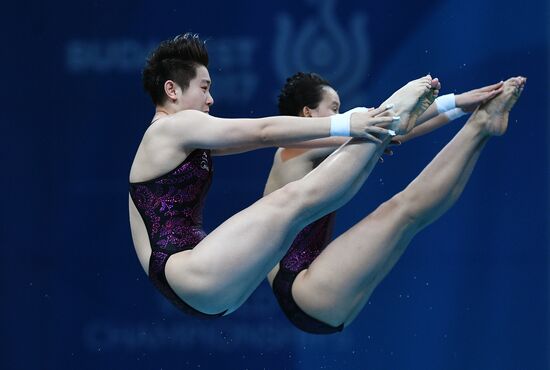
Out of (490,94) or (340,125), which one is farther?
(490,94)

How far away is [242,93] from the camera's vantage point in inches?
194

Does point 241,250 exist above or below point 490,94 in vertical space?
below

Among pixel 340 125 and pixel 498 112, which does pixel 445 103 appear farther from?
pixel 340 125

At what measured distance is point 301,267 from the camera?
12.0 ft

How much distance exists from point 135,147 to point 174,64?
1.57 meters

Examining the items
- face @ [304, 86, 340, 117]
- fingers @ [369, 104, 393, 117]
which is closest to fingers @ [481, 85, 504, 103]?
fingers @ [369, 104, 393, 117]

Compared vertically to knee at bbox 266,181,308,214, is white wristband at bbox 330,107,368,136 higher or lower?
higher

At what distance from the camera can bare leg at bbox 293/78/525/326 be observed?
334 centimetres

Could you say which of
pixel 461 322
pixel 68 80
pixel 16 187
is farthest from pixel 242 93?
pixel 461 322

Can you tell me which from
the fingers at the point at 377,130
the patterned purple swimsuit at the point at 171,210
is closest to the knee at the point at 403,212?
the fingers at the point at 377,130

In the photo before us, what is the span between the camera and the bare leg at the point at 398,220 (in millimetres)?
3336

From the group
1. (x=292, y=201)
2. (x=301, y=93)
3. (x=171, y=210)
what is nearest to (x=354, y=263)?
(x=292, y=201)

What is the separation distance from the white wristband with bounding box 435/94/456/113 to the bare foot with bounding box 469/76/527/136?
183 millimetres

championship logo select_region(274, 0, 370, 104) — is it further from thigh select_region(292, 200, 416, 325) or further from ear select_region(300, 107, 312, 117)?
thigh select_region(292, 200, 416, 325)
